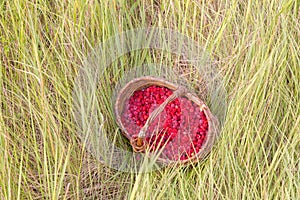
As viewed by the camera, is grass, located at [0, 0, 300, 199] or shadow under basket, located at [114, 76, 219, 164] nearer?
grass, located at [0, 0, 300, 199]

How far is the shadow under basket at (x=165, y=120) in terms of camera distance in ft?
5.47

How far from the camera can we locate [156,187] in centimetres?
160

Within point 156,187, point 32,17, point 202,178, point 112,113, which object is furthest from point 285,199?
point 32,17

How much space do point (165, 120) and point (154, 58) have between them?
0.21m

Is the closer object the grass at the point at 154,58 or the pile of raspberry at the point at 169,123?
the grass at the point at 154,58

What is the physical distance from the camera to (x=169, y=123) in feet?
5.68

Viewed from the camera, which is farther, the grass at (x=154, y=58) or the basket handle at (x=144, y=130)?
the basket handle at (x=144, y=130)

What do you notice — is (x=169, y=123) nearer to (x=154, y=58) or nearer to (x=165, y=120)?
(x=165, y=120)

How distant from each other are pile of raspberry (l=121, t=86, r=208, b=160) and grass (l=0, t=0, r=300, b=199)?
2.8 inches

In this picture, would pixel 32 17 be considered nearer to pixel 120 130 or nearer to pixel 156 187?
pixel 120 130

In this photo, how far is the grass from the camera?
60.4 inches

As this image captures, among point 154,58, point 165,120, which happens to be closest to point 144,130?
point 165,120

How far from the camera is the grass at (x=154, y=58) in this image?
1.53 metres

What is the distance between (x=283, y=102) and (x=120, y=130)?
0.50m
